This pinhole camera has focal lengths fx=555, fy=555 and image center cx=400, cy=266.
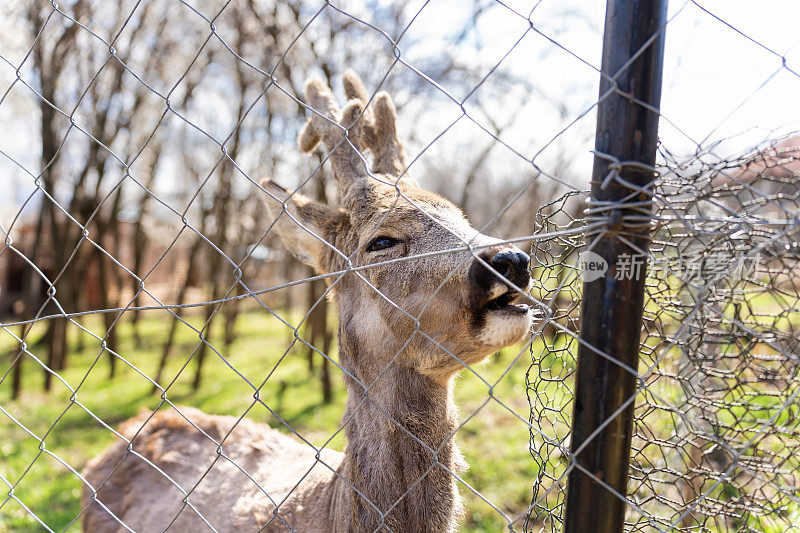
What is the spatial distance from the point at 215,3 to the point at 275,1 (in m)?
1.44

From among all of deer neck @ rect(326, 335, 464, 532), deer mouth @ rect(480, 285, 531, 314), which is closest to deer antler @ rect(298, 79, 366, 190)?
deer neck @ rect(326, 335, 464, 532)

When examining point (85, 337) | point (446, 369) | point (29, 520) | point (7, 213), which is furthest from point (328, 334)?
point (7, 213)

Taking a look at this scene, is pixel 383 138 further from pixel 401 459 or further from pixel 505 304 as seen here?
pixel 401 459

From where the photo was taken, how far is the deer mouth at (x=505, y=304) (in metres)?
1.76

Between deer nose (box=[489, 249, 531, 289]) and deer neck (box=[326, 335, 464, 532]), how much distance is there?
646 mm

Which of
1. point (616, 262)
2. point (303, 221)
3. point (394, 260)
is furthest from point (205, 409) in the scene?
point (616, 262)

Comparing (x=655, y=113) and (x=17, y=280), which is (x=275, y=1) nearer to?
(x=655, y=113)

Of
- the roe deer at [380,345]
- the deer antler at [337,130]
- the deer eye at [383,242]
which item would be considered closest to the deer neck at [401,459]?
the roe deer at [380,345]

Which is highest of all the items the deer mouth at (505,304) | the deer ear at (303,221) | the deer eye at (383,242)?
the deer ear at (303,221)

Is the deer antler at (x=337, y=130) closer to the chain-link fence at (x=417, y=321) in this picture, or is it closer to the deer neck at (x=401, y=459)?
the chain-link fence at (x=417, y=321)

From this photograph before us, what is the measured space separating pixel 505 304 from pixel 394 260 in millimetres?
609

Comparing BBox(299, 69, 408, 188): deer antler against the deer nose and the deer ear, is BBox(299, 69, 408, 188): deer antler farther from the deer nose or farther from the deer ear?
the deer nose

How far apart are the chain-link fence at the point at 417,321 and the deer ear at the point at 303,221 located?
1cm

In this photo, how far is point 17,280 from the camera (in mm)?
18656
